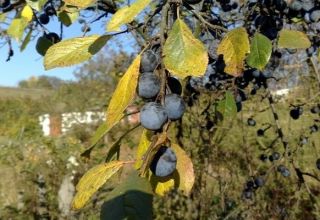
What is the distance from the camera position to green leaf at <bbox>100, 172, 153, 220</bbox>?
57 centimetres

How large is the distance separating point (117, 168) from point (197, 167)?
13.4 feet

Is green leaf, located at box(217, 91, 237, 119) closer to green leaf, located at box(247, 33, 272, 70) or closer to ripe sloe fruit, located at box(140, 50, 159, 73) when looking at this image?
green leaf, located at box(247, 33, 272, 70)

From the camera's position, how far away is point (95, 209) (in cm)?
386

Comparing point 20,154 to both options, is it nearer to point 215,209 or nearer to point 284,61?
point 215,209

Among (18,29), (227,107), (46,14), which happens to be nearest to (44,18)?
(46,14)

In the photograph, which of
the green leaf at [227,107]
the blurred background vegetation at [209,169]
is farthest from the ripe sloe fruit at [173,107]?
the blurred background vegetation at [209,169]

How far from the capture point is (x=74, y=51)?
0.70 meters

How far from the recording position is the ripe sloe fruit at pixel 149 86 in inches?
23.5

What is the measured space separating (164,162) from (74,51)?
23 cm

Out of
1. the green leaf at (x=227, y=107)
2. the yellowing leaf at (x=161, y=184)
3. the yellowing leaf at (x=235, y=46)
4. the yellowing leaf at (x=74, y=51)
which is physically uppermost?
the yellowing leaf at (x=74, y=51)

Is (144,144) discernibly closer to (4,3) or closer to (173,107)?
(173,107)

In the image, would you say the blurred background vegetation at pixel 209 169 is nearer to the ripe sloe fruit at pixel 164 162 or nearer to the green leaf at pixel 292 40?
the green leaf at pixel 292 40

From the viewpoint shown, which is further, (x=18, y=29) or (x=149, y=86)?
(x=18, y=29)

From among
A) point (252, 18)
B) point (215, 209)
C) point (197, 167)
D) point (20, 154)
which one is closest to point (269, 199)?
point (215, 209)
